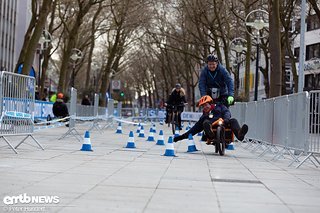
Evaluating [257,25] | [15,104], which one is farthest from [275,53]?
[15,104]

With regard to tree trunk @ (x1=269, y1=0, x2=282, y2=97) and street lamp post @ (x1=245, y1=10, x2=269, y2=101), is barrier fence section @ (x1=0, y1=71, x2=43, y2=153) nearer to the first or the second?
tree trunk @ (x1=269, y1=0, x2=282, y2=97)

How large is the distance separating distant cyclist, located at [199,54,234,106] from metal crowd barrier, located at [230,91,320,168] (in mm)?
1351

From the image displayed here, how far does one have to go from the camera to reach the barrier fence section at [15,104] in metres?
12.1

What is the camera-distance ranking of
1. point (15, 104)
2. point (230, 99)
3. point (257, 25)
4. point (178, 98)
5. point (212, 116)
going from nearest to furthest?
point (15, 104)
point (230, 99)
point (212, 116)
point (178, 98)
point (257, 25)

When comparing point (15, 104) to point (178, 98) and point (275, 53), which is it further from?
point (178, 98)

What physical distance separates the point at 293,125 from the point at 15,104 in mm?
5977

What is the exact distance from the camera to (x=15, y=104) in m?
12.7

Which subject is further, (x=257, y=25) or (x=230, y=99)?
(x=257, y=25)

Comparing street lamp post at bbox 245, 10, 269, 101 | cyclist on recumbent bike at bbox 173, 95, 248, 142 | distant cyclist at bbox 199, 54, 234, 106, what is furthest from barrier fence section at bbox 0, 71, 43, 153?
street lamp post at bbox 245, 10, 269, 101

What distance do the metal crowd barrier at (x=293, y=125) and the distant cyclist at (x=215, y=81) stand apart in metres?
1.35

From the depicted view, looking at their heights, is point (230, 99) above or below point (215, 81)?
below

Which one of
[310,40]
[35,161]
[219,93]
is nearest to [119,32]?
[310,40]

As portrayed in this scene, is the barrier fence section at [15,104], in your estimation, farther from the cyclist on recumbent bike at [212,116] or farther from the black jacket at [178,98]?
the black jacket at [178,98]

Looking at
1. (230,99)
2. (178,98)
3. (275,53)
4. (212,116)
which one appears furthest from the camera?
(178,98)
